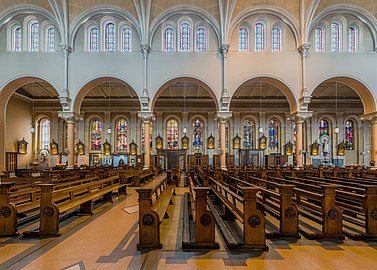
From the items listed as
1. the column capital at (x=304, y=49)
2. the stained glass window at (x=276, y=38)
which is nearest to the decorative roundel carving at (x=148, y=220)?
the column capital at (x=304, y=49)

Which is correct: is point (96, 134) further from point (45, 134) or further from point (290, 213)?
point (290, 213)

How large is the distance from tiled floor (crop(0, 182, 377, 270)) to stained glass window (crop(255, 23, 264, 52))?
16.0 metres

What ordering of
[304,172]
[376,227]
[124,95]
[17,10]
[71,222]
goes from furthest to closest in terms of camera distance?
1. [124,95]
2. [17,10]
3. [304,172]
4. [71,222]
5. [376,227]

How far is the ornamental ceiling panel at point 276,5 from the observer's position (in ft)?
59.4

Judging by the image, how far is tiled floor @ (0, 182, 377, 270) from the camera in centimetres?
388

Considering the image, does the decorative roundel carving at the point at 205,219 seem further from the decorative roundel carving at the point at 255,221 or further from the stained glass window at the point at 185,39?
the stained glass window at the point at 185,39

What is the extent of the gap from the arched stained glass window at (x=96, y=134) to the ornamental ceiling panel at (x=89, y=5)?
1161cm

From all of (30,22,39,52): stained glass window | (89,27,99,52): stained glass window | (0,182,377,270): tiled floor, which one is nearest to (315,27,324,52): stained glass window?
(89,27,99,52): stained glass window

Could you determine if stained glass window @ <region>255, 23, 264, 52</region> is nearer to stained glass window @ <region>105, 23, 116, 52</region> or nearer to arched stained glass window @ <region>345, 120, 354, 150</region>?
stained glass window @ <region>105, 23, 116, 52</region>

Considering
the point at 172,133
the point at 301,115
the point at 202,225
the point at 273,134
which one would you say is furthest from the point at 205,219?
the point at 273,134

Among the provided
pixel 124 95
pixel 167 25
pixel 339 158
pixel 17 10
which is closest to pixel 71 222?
pixel 167 25

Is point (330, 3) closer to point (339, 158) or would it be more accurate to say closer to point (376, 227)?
point (339, 158)

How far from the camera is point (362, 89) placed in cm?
1884

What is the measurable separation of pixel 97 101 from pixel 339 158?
2389cm
